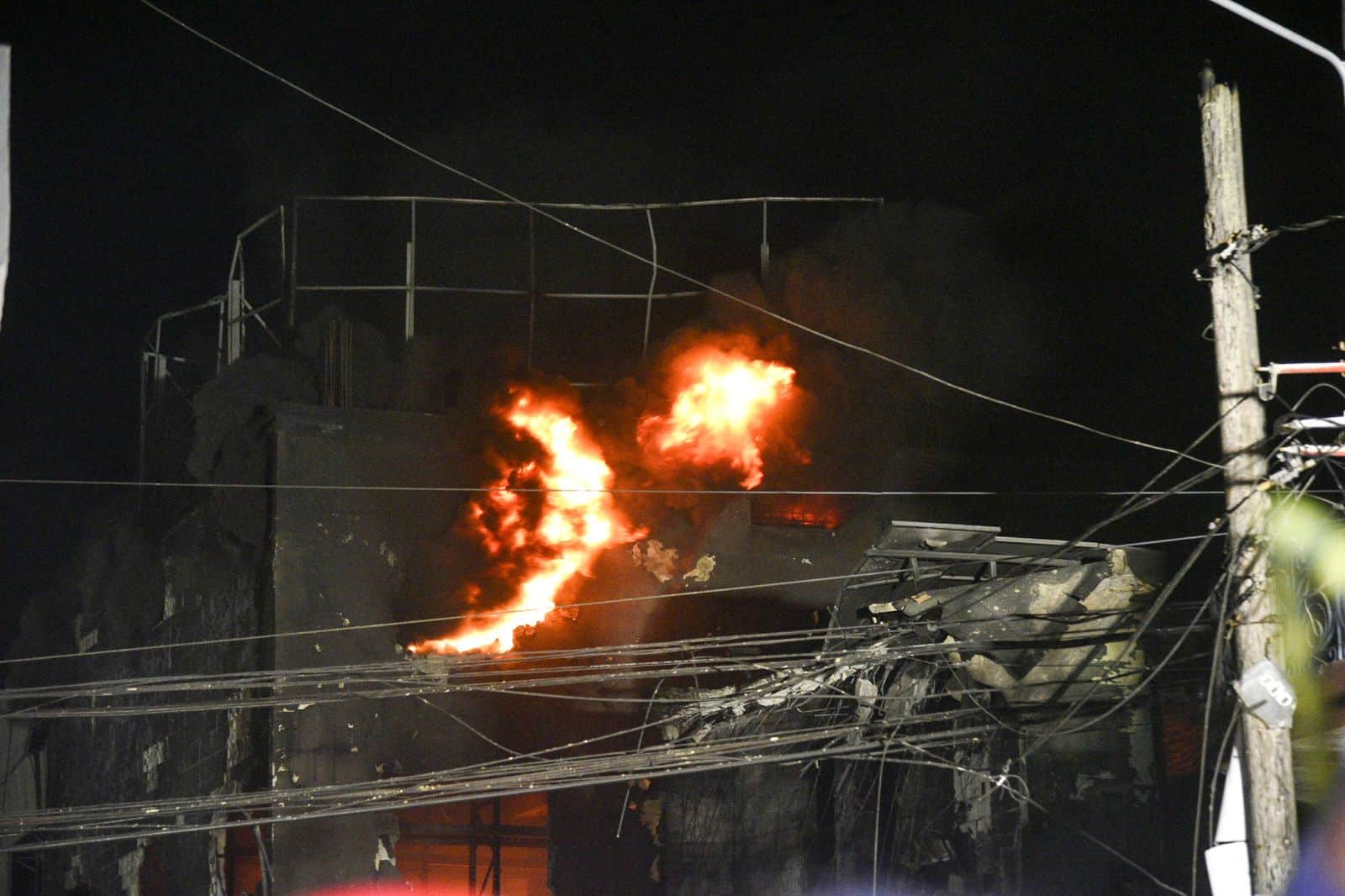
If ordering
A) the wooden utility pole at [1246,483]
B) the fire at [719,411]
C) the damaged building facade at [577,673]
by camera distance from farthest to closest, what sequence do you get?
the fire at [719,411] < the damaged building facade at [577,673] < the wooden utility pole at [1246,483]

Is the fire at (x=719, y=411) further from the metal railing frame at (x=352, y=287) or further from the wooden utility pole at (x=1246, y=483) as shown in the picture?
the wooden utility pole at (x=1246, y=483)

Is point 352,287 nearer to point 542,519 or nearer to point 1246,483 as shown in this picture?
point 542,519

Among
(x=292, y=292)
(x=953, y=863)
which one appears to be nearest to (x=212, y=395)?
(x=292, y=292)

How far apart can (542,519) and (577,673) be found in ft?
7.62

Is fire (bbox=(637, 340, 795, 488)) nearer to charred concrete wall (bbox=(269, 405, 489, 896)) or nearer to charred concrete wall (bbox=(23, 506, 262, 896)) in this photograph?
charred concrete wall (bbox=(269, 405, 489, 896))

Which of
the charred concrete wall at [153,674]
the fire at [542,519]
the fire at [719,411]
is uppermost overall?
the fire at [719,411]

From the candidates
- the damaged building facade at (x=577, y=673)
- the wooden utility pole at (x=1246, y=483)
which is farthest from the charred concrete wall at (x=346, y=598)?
the wooden utility pole at (x=1246, y=483)

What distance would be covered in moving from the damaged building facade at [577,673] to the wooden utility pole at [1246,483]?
400 cm

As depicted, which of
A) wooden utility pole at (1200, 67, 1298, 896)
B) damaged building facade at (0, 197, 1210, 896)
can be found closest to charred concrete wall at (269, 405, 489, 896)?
damaged building facade at (0, 197, 1210, 896)

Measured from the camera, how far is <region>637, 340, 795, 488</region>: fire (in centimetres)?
1838

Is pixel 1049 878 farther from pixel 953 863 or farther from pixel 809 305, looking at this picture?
pixel 809 305

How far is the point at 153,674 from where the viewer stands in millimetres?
20359

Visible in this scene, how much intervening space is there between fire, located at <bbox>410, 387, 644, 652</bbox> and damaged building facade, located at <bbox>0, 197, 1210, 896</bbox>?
1.05 ft

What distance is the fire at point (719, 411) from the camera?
18.4 m
